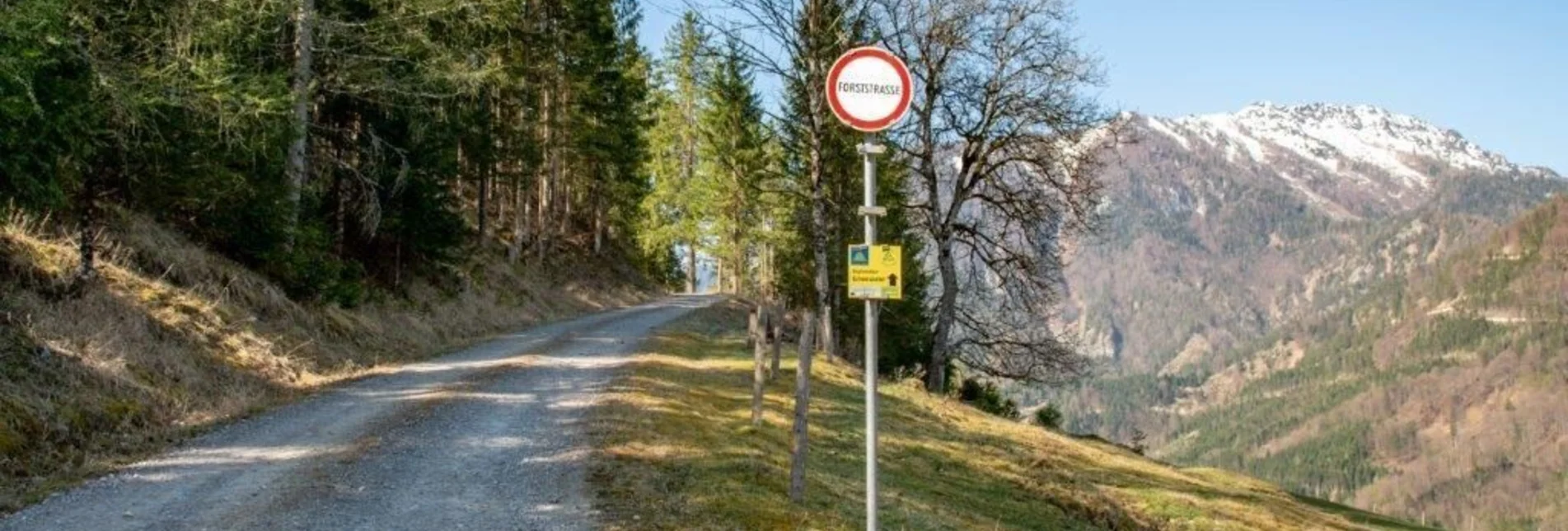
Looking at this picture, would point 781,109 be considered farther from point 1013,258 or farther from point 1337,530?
point 1337,530

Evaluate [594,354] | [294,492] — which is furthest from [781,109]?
[294,492]

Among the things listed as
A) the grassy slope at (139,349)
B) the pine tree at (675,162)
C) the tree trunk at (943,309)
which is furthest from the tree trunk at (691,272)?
the grassy slope at (139,349)

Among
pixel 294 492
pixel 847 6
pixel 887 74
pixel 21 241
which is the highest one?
pixel 847 6

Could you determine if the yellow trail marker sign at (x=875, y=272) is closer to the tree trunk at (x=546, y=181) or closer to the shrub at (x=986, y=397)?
the shrub at (x=986, y=397)

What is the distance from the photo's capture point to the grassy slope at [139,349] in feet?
31.0

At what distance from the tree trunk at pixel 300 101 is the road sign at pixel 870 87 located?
1281cm

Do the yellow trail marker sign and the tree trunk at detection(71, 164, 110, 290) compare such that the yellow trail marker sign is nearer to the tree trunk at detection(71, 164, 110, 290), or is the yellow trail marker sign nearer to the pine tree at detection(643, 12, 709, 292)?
the tree trunk at detection(71, 164, 110, 290)

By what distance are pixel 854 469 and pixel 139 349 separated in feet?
28.8

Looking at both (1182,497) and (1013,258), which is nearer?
(1182,497)

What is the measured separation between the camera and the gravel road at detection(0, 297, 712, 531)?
7633 millimetres

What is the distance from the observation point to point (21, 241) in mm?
12609

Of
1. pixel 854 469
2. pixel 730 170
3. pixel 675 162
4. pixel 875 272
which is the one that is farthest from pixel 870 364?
pixel 675 162

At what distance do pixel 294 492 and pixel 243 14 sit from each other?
904 centimetres

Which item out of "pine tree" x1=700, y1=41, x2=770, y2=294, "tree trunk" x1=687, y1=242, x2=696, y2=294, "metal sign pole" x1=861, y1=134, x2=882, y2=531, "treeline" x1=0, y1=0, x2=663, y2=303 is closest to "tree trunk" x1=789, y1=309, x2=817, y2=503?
"metal sign pole" x1=861, y1=134, x2=882, y2=531
